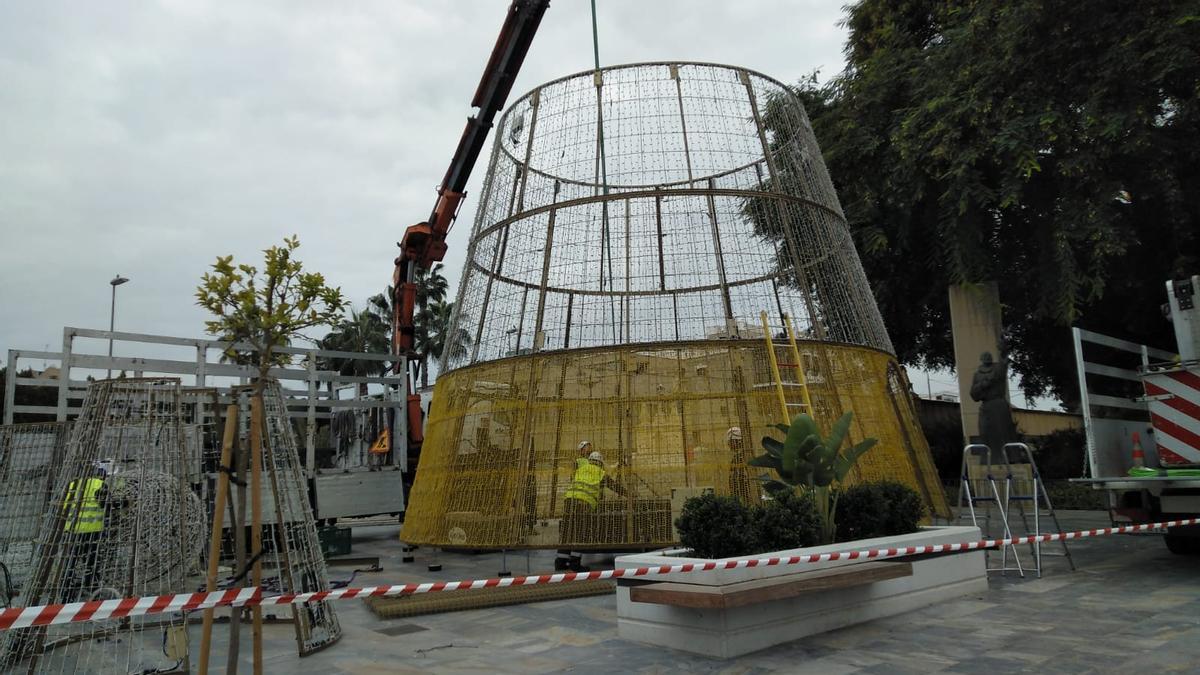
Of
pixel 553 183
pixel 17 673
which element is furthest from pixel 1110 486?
pixel 17 673

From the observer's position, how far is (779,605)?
216 inches

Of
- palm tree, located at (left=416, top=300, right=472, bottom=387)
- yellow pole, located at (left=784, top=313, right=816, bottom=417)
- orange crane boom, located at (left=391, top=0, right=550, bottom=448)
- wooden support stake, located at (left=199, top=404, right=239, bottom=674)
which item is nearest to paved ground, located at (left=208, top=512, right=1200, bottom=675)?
wooden support stake, located at (left=199, top=404, right=239, bottom=674)

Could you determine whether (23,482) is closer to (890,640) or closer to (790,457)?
(790,457)

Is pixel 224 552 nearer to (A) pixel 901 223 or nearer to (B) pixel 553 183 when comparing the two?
(B) pixel 553 183

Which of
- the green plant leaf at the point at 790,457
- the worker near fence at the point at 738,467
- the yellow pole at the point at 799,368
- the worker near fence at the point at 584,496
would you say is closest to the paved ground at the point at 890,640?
the worker near fence at the point at 584,496

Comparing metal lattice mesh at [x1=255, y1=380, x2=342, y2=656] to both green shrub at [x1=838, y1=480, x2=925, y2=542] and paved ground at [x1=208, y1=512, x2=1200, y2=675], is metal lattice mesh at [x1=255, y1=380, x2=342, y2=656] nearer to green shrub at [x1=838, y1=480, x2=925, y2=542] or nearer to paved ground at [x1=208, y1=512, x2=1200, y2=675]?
paved ground at [x1=208, y1=512, x2=1200, y2=675]

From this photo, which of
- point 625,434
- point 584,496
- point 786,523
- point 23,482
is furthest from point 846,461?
point 23,482

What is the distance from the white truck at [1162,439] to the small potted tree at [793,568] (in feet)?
6.58

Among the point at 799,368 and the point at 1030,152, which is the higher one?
the point at 1030,152

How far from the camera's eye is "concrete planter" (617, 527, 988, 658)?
5.21 m

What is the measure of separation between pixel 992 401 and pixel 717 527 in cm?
806

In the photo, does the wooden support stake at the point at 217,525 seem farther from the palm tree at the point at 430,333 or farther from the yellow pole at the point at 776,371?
the palm tree at the point at 430,333

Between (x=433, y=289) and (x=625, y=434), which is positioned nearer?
(x=625, y=434)

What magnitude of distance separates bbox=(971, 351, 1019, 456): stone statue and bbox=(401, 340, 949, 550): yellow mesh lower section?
9.33 feet
